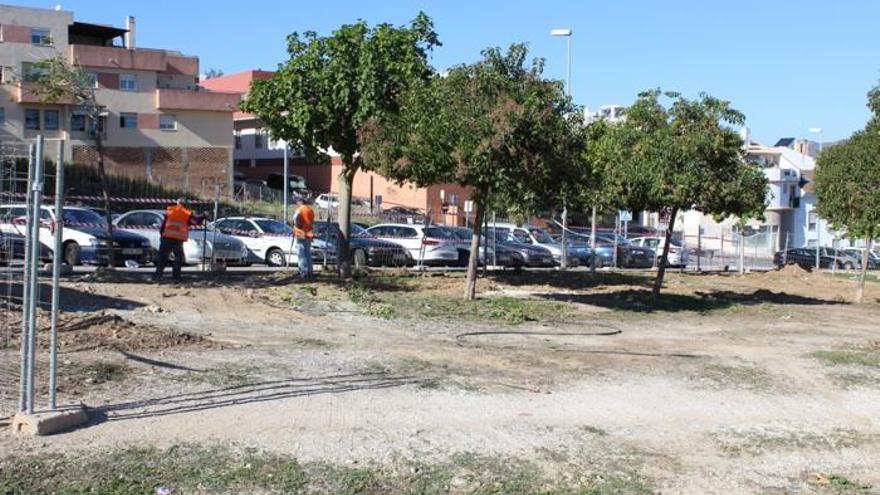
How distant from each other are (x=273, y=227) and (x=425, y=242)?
4558 millimetres

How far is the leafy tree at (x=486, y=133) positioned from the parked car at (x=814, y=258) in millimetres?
29907

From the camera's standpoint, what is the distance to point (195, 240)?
25.3 m

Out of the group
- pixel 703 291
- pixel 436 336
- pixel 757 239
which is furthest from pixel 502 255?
pixel 757 239

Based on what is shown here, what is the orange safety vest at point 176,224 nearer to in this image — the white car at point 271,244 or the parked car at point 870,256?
the white car at point 271,244

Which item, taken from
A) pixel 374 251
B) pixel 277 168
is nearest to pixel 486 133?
pixel 374 251

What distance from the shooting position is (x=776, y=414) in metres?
9.70

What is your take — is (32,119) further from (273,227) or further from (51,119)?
(273,227)

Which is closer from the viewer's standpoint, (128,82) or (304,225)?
(304,225)

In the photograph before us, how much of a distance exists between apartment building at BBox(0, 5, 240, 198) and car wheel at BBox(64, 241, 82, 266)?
32.1 m

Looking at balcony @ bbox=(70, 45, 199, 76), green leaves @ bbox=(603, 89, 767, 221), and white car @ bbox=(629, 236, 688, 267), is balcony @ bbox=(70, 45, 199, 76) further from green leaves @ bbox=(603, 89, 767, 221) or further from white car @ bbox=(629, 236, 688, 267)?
green leaves @ bbox=(603, 89, 767, 221)

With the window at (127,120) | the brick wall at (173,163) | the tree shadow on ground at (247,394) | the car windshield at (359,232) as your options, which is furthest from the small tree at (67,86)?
the window at (127,120)

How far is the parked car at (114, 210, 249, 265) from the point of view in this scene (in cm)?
2511

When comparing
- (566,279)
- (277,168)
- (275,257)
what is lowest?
(566,279)

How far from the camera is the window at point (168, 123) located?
202ft
